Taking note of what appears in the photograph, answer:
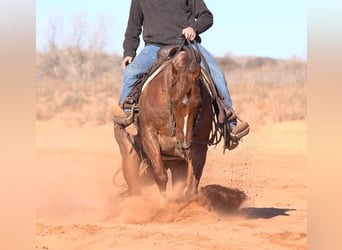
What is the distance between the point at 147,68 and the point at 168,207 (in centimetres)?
191

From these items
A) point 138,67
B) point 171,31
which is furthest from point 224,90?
point 138,67

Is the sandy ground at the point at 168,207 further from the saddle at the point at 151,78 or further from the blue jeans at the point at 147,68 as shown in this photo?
the blue jeans at the point at 147,68

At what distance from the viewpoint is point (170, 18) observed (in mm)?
10766

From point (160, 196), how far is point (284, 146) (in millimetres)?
13146

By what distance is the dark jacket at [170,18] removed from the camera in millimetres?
10750

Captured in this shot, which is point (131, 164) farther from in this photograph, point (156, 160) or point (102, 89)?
point (102, 89)

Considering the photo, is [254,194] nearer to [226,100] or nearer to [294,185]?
[294,185]

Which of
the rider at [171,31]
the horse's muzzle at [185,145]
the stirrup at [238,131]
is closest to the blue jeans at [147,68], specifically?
the rider at [171,31]

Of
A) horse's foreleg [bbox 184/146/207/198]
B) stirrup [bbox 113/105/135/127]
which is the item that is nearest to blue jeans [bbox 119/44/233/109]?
stirrup [bbox 113/105/135/127]

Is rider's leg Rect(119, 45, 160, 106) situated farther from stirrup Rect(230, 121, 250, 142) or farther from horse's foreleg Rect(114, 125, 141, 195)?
stirrup Rect(230, 121, 250, 142)

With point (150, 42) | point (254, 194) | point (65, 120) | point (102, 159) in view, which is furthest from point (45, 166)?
point (65, 120)

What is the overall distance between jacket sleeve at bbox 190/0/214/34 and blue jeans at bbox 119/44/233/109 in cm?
25

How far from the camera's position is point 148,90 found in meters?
10.3

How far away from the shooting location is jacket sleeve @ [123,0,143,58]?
36.7 ft
